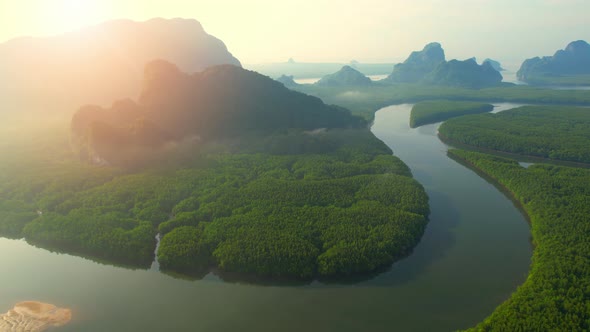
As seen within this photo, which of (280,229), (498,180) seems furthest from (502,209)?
(280,229)

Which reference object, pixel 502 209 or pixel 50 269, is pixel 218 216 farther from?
A: pixel 502 209

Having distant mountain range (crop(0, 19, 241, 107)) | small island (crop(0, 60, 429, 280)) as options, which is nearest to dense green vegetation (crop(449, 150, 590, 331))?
small island (crop(0, 60, 429, 280))

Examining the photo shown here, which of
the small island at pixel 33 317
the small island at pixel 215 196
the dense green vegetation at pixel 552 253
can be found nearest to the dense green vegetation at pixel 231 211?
the small island at pixel 215 196

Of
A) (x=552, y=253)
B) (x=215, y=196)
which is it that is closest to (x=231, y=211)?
(x=215, y=196)

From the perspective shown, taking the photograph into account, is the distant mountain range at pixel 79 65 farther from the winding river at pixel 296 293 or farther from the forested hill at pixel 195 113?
the winding river at pixel 296 293

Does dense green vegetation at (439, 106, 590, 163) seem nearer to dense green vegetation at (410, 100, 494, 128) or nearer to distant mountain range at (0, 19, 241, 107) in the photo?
dense green vegetation at (410, 100, 494, 128)

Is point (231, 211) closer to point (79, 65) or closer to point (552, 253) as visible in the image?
point (552, 253)
